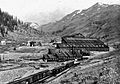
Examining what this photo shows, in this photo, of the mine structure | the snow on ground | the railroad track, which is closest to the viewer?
the railroad track

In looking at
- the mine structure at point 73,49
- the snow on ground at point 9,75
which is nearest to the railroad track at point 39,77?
the snow on ground at point 9,75

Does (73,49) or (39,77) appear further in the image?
(73,49)

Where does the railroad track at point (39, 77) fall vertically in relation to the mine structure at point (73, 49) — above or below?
below

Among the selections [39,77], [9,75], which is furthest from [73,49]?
[39,77]

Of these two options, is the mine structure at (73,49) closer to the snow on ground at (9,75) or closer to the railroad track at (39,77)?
the snow on ground at (9,75)

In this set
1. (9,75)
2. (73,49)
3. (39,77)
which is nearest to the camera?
(39,77)

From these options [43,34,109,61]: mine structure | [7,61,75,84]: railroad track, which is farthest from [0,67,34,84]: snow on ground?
[43,34,109,61]: mine structure

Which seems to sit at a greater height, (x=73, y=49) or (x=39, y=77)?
(x=73, y=49)

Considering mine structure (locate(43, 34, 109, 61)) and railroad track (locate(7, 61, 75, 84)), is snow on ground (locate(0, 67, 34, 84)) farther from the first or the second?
mine structure (locate(43, 34, 109, 61))

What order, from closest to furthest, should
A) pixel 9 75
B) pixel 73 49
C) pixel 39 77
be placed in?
1. pixel 39 77
2. pixel 9 75
3. pixel 73 49

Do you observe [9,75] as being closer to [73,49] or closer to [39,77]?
[39,77]

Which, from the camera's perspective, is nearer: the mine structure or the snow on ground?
the snow on ground

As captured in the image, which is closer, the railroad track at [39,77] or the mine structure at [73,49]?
the railroad track at [39,77]
